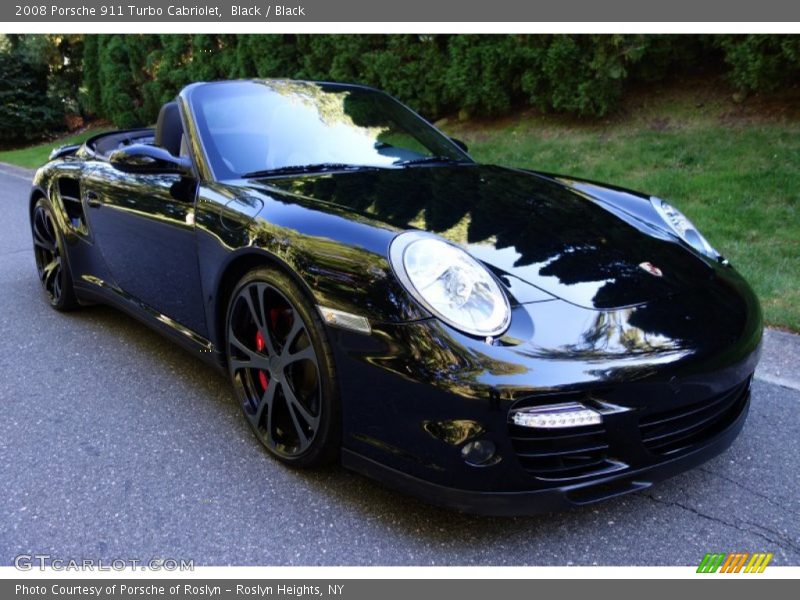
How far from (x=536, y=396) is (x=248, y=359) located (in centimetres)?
121

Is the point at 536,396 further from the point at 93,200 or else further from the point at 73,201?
the point at 73,201

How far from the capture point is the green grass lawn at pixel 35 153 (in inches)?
512

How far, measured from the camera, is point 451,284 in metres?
2.04

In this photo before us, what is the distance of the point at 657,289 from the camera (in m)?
A: 2.20

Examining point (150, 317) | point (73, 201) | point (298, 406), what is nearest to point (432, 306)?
point (298, 406)

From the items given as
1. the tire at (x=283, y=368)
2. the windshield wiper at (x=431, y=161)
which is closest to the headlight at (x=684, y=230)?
the windshield wiper at (x=431, y=161)

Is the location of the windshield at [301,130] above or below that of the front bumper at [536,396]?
above

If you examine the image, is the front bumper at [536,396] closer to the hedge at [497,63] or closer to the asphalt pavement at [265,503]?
the asphalt pavement at [265,503]

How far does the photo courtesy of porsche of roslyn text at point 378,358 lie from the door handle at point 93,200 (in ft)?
0.17

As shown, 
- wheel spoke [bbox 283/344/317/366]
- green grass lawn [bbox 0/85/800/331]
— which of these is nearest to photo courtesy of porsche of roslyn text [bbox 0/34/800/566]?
wheel spoke [bbox 283/344/317/366]

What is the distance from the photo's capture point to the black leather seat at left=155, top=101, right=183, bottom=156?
10.6ft

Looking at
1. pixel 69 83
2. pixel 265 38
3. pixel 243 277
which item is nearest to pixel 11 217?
pixel 265 38

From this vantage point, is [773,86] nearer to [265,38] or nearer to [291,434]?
[291,434]

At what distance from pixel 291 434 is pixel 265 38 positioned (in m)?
8.89
